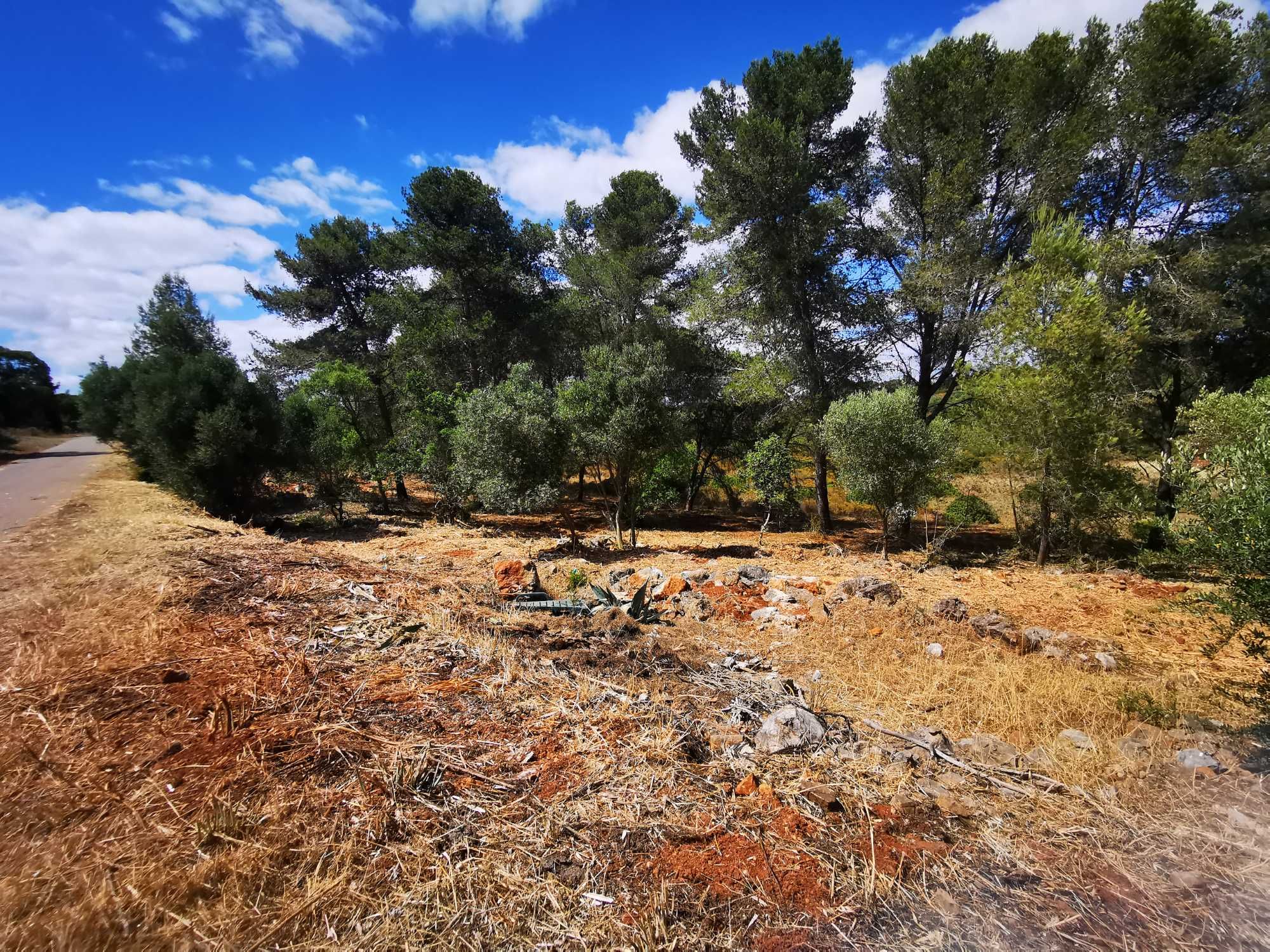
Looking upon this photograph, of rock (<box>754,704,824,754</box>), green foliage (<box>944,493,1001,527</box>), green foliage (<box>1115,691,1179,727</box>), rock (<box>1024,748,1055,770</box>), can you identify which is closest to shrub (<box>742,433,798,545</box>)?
green foliage (<box>944,493,1001,527</box>)

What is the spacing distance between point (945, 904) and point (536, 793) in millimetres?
2145

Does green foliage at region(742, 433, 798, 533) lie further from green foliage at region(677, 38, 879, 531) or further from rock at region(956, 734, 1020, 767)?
rock at region(956, 734, 1020, 767)

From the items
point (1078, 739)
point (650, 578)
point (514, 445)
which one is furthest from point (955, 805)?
point (514, 445)

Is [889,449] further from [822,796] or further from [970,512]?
[822,796]

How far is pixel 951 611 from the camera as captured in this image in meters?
7.62

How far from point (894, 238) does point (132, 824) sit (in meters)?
18.1

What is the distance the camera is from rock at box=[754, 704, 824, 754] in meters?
3.81

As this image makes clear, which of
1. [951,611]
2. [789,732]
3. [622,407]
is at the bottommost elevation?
[951,611]

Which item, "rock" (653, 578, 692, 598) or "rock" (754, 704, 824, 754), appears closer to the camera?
"rock" (754, 704, 824, 754)

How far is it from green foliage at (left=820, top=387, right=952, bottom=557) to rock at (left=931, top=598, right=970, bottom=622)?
4.75m

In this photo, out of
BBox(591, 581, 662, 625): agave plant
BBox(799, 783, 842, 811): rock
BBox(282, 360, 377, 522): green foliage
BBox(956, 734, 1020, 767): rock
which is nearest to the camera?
BBox(799, 783, 842, 811): rock

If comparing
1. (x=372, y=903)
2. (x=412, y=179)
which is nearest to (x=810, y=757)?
(x=372, y=903)

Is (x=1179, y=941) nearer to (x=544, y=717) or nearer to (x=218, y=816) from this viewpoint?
(x=544, y=717)

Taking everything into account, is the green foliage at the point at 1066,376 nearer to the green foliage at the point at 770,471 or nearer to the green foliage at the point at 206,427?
the green foliage at the point at 770,471
